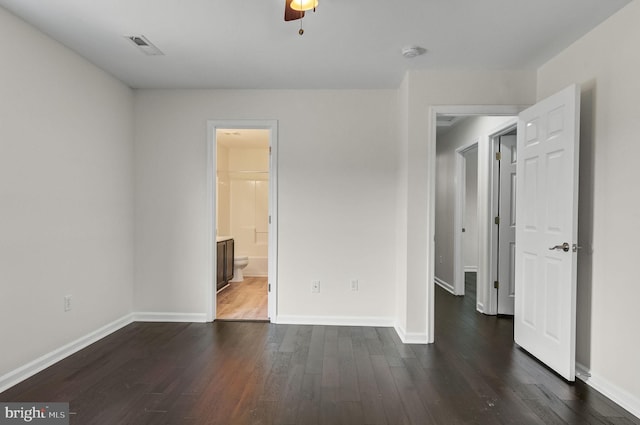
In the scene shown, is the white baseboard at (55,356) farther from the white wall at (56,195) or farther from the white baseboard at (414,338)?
the white baseboard at (414,338)

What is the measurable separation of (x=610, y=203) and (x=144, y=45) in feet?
11.6

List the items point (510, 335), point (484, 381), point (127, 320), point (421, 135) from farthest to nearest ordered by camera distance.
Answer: point (127, 320)
point (510, 335)
point (421, 135)
point (484, 381)

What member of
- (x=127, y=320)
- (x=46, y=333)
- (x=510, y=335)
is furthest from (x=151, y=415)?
(x=510, y=335)

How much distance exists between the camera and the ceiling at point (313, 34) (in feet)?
7.63

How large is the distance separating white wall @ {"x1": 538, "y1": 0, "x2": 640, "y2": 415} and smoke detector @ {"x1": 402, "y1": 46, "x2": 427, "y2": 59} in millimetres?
1114

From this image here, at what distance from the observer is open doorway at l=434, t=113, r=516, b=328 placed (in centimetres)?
427

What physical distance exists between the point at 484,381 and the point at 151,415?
215 cm

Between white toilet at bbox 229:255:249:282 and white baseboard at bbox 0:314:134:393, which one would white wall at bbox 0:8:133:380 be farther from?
white toilet at bbox 229:255:249:282

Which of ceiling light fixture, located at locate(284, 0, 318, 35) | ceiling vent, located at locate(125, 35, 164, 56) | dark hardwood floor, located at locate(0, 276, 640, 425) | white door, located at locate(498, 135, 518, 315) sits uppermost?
ceiling vent, located at locate(125, 35, 164, 56)

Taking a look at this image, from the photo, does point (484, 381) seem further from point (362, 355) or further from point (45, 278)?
point (45, 278)

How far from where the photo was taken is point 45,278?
2762 mm

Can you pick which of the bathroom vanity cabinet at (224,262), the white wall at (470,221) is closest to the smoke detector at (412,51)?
the bathroom vanity cabinet at (224,262)

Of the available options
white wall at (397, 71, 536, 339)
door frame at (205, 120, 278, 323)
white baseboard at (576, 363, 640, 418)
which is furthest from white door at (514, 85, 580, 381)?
door frame at (205, 120, 278, 323)

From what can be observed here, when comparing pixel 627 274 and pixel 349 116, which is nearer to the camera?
pixel 627 274
